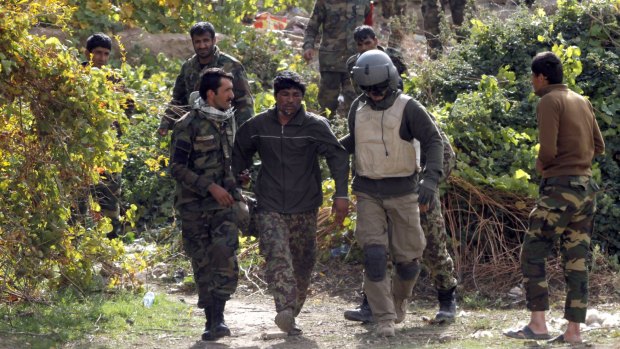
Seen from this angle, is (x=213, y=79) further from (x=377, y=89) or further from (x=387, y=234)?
(x=387, y=234)

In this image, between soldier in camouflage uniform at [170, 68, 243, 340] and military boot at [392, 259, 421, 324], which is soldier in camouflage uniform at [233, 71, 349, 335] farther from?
military boot at [392, 259, 421, 324]

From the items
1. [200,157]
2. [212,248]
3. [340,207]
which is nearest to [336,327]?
[340,207]

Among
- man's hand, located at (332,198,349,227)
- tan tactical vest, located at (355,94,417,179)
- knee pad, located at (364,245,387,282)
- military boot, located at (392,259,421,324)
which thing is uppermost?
tan tactical vest, located at (355,94,417,179)

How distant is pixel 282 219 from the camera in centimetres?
757

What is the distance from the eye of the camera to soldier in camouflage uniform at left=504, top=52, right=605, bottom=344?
6.84m

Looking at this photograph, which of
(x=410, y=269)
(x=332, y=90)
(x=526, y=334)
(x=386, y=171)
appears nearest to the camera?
(x=526, y=334)

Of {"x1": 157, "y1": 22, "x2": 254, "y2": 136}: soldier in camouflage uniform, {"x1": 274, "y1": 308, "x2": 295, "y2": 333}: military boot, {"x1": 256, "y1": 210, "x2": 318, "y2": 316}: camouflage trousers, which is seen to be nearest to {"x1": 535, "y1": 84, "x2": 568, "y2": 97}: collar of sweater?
{"x1": 256, "y1": 210, "x2": 318, "y2": 316}: camouflage trousers

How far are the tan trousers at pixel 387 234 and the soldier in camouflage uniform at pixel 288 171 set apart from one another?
0.17 meters

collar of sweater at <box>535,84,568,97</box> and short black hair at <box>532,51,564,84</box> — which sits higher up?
short black hair at <box>532,51,564,84</box>

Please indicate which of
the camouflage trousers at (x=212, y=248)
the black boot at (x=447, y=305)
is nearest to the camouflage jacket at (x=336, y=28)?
the black boot at (x=447, y=305)

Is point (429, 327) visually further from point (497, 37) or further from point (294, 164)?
point (497, 37)

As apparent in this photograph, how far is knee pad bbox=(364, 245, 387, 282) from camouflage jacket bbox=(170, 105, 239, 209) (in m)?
0.98

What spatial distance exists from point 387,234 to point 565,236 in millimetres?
1200

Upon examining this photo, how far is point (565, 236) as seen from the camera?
23.1 ft
